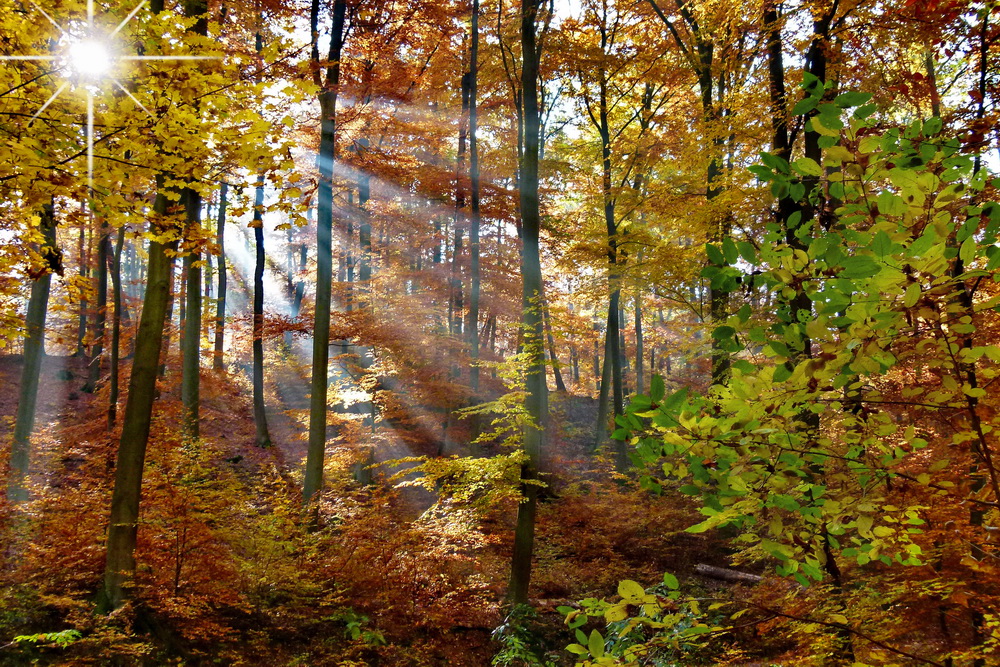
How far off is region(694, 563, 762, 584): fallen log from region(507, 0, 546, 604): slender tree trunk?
4199 millimetres

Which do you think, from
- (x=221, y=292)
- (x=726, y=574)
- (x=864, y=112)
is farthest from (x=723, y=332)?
(x=221, y=292)

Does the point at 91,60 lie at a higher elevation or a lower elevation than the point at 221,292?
lower

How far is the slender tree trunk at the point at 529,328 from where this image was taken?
6938 mm

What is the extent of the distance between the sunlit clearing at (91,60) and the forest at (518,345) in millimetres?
38

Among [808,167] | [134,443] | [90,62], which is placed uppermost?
[90,62]

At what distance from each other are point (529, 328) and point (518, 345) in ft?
6.27

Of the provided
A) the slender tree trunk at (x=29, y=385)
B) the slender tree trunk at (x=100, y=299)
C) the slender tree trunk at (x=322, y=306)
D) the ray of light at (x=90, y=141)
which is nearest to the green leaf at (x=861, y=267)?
the ray of light at (x=90, y=141)

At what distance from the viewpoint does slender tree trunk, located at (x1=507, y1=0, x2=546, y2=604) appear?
22.8 feet

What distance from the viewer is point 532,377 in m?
7.11

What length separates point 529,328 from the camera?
6.96m

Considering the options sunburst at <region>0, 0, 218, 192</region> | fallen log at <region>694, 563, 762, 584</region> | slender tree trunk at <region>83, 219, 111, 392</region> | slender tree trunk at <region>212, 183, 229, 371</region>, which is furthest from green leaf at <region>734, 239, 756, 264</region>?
slender tree trunk at <region>212, 183, 229, 371</region>

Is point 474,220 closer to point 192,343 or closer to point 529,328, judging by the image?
point 192,343

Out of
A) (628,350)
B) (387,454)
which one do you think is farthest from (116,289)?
(628,350)

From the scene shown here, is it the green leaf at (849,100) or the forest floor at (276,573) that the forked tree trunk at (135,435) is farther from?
the green leaf at (849,100)
